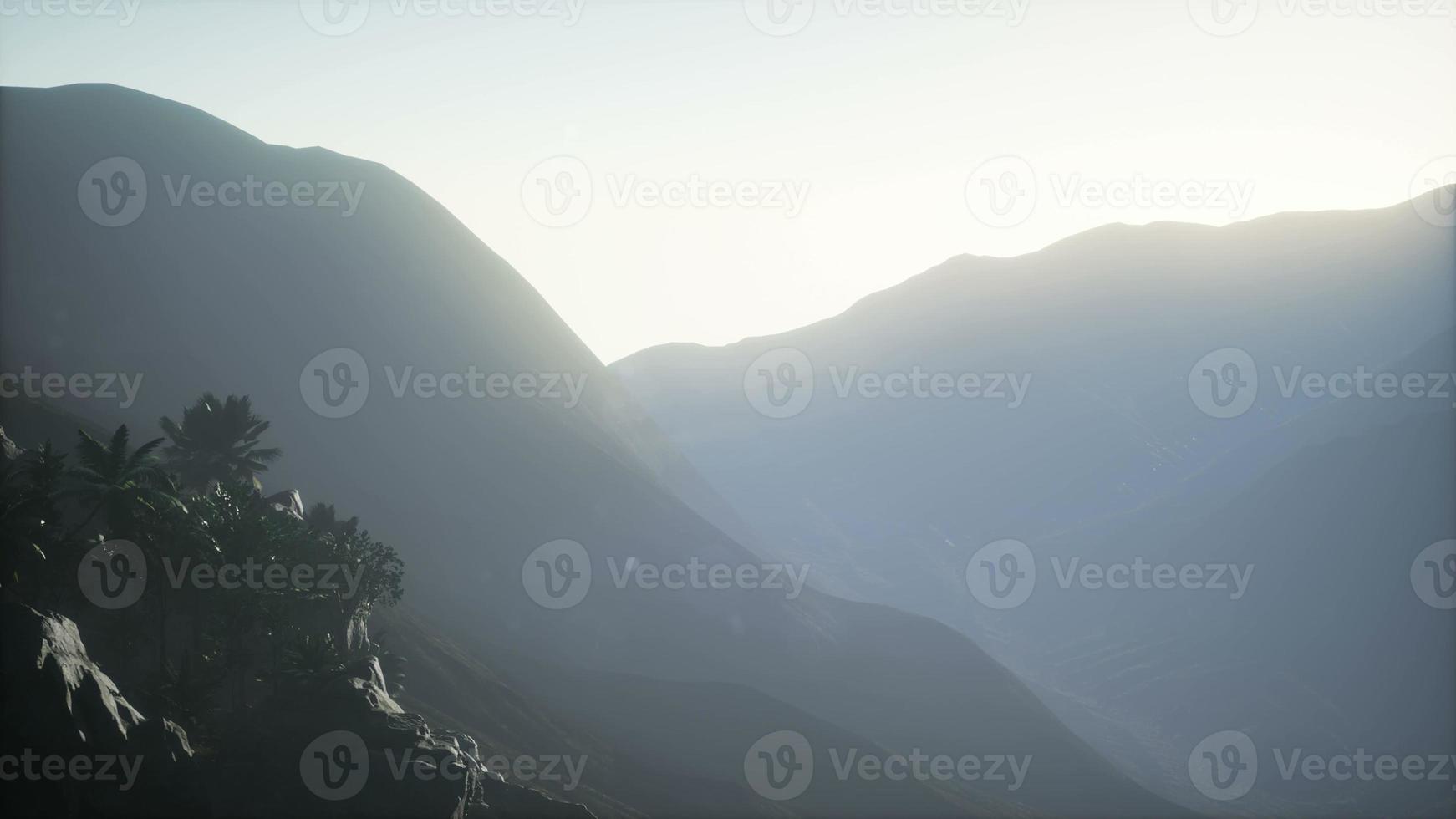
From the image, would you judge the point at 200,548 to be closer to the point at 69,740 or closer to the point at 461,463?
the point at 69,740

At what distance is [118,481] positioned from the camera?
40188 millimetres

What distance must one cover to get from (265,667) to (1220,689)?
158 m

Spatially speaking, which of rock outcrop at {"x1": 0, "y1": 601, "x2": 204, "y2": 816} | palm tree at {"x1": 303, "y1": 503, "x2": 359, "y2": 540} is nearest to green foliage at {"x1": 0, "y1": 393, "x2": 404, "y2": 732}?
palm tree at {"x1": 303, "y1": 503, "x2": 359, "y2": 540}

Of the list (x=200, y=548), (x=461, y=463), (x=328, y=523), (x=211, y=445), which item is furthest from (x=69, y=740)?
(x=461, y=463)

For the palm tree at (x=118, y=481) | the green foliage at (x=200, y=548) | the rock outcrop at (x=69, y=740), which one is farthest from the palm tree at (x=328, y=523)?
the rock outcrop at (x=69, y=740)

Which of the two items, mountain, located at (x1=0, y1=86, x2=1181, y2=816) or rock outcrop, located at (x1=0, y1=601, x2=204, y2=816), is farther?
mountain, located at (x1=0, y1=86, x2=1181, y2=816)

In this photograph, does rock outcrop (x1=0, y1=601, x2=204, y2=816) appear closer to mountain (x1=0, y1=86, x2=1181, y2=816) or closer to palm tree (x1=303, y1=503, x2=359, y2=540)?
palm tree (x1=303, y1=503, x2=359, y2=540)

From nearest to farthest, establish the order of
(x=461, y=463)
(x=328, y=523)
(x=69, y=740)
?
(x=69, y=740), (x=328, y=523), (x=461, y=463)

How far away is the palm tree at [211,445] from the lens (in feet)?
178

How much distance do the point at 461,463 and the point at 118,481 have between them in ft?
226

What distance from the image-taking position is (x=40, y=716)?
1240 inches

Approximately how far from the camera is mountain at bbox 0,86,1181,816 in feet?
278

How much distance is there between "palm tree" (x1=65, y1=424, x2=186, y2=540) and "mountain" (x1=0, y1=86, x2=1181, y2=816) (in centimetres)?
3026

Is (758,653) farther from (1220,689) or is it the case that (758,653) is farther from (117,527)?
(1220,689)
